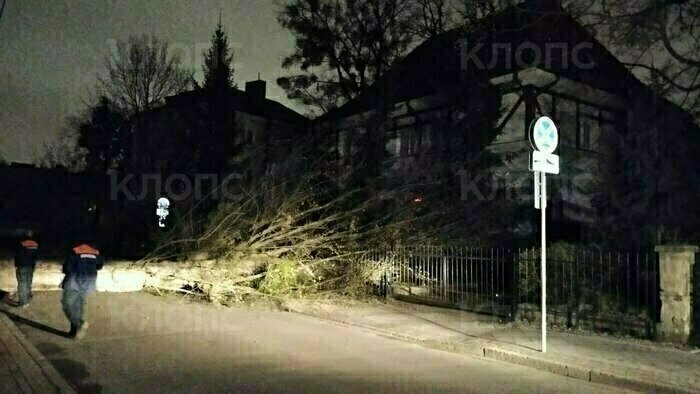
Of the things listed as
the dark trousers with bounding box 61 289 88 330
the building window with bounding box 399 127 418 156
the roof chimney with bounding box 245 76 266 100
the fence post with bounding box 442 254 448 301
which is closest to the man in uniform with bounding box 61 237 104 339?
the dark trousers with bounding box 61 289 88 330

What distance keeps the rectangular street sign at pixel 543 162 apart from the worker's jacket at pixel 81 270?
664 cm

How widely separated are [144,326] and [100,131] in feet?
104

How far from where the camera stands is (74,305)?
30.1 feet

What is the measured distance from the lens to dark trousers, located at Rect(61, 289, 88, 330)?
29.7ft

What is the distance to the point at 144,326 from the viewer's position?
10305 mm

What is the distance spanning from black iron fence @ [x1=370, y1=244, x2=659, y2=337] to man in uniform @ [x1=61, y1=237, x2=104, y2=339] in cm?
681

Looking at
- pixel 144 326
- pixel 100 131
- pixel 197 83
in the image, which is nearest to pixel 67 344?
pixel 144 326

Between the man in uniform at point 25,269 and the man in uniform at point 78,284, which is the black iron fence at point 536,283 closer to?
the man in uniform at point 78,284

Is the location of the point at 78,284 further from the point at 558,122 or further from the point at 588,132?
the point at 588,132

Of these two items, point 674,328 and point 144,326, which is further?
point 144,326

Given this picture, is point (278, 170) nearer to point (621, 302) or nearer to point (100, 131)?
point (621, 302)

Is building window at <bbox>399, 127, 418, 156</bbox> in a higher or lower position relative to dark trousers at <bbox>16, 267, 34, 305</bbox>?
higher

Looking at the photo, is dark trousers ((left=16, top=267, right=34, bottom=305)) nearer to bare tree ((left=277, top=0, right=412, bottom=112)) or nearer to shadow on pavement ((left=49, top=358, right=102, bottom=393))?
shadow on pavement ((left=49, top=358, right=102, bottom=393))

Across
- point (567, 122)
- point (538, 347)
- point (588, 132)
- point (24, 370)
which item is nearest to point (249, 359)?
point (24, 370)
